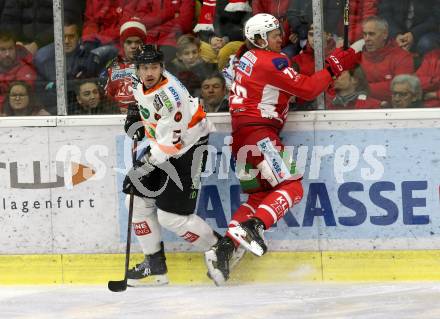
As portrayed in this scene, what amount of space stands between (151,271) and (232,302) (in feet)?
2.30

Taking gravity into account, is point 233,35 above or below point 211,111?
above

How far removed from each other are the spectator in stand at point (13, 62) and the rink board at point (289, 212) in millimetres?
247

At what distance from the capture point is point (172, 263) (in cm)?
659

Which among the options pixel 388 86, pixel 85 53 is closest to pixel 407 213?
pixel 388 86

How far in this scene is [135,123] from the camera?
6418 mm

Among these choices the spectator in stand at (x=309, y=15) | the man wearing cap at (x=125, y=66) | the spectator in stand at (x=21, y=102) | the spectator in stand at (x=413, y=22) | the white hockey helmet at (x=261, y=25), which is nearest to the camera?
the spectator in stand at (x=413, y=22)

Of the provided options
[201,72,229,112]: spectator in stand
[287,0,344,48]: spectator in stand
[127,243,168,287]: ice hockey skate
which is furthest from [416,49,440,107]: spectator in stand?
[127,243,168,287]: ice hockey skate

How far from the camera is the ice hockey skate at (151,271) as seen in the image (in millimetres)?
6434

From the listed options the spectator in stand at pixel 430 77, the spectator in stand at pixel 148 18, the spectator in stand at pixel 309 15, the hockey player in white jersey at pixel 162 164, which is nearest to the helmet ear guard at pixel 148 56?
the hockey player in white jersey at pixel 162 164

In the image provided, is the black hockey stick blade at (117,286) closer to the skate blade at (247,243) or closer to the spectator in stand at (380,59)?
the skate blade at (247,243)

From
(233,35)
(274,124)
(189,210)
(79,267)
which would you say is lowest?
(79,267)

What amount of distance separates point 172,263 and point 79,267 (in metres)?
0.54

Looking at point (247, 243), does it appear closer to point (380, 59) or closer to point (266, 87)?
point (266, 87)

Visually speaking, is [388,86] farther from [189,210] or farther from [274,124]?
[189,210]
